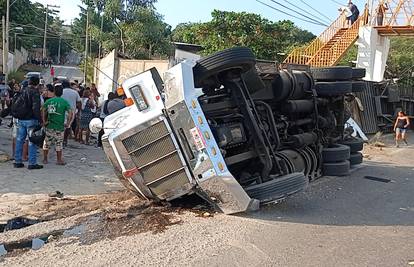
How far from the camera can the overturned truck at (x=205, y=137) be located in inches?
219

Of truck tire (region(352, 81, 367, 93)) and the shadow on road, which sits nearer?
the shadow on road

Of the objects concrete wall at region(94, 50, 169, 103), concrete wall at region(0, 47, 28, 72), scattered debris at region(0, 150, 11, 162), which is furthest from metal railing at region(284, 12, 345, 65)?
concrete wall at region(0, 47, 28, 72)

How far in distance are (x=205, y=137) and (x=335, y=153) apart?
426cm

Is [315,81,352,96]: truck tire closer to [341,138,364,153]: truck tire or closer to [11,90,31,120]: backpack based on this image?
[341,138,364,153]: truck tire

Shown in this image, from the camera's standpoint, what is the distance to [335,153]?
906 centimetres

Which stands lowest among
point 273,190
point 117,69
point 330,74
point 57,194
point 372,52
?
point 57,194

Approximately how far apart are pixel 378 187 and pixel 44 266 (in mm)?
6043

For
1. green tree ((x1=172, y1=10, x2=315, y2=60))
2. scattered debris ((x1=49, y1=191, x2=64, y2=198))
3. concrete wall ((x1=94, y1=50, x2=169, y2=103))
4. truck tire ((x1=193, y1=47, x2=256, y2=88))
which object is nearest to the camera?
truck tire ((x1=193, y1=47, x2=256, y2=88))

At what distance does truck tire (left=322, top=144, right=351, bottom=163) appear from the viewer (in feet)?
29.5

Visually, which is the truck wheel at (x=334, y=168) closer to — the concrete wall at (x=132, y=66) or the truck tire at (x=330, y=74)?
the truck tire at (x=330, y=74)

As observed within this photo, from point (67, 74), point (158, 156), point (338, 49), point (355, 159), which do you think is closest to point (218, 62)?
point (158, 156)

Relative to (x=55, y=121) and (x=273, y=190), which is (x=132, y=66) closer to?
(x=55, y=121)

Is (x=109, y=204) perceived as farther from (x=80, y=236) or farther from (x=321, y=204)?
(x=321, y=204)

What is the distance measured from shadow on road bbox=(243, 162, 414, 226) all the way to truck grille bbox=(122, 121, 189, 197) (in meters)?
1.03
